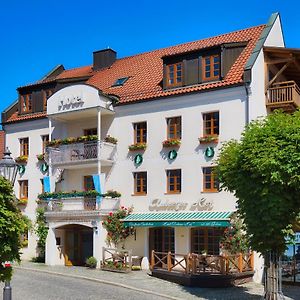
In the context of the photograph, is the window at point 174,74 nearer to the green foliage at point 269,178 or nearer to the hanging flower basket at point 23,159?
the green foliage at point 269,178

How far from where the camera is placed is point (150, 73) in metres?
31.6

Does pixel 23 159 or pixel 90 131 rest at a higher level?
pixel 90 131

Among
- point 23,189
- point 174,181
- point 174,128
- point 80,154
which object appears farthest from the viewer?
point 23,189

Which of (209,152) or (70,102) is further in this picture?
(70,102)

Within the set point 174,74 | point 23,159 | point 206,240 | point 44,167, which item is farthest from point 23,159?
point 206,240

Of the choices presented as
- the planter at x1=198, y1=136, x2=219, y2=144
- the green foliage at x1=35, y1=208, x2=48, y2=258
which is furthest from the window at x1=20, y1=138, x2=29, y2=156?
the planter at x1=198, y1=136, x2=219, y2=144

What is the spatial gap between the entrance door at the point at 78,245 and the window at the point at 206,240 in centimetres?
662

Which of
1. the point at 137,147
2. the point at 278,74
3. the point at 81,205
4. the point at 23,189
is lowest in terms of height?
the point at 81,205

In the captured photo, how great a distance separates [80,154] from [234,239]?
31.9 feet

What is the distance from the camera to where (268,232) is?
1817 cm

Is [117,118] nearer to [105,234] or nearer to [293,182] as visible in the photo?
[105,234]

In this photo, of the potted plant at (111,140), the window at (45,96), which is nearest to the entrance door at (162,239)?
the potted plant at (111,140)

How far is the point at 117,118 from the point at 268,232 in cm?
1378

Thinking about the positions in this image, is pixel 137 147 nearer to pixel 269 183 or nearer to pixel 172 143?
pixel 172 143
